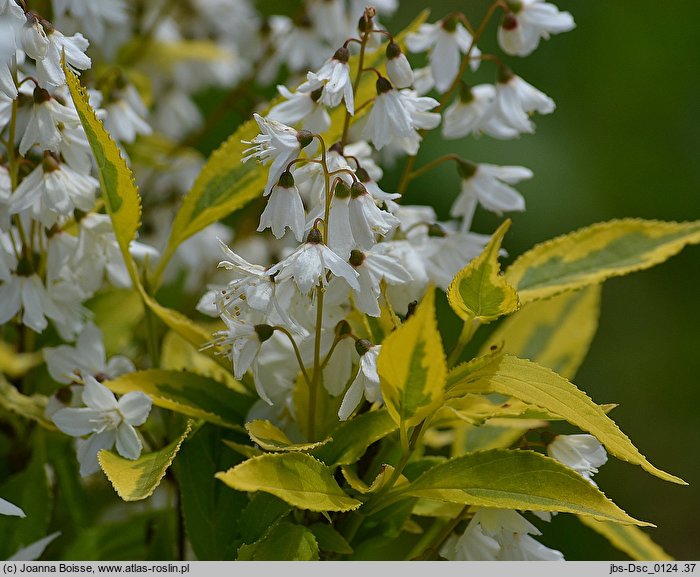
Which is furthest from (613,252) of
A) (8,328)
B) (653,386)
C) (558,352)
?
(653,386)

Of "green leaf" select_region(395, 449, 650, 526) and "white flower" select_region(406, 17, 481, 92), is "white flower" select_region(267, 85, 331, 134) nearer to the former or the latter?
"white flower" select_region(406, 17, 481, 92)

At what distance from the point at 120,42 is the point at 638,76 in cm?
121

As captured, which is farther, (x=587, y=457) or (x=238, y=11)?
(x=238, y=11)

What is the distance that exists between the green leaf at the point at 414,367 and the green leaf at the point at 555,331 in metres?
0.29

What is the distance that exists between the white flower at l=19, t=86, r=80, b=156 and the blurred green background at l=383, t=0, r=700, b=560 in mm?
1068

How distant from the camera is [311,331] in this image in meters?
0.68

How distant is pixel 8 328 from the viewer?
3.03 feet

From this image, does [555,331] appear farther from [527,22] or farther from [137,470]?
[137,470]

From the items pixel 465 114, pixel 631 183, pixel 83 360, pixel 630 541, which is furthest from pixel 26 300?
pixel 631 183

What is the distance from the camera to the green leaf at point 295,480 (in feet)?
1.78

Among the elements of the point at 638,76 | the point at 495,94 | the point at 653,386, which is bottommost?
the point at 653,386

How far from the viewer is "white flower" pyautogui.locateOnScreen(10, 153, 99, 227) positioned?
0.66 metres

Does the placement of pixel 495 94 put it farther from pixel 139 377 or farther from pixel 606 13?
pixel 606 13

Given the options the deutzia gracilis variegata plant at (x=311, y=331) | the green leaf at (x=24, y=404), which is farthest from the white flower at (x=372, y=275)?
the green leaf at (x=24, y=404)
